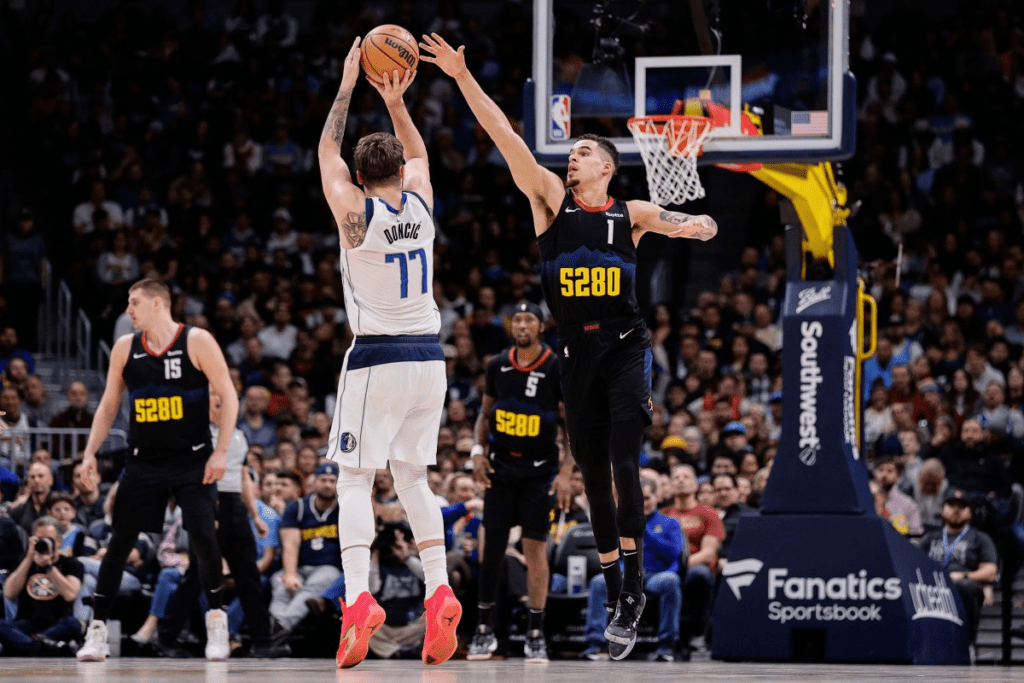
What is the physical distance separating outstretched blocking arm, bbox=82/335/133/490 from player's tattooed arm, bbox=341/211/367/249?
3.27 m

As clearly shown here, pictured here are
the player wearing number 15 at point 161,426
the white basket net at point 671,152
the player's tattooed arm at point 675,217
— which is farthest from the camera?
the white basket net at point 671,152

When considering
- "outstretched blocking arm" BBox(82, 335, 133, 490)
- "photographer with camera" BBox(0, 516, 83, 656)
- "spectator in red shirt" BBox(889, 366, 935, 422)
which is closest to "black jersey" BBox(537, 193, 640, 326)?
"outstretched blocking arm" BBox(82, 335, 133, 490)

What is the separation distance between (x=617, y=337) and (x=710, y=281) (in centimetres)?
1176

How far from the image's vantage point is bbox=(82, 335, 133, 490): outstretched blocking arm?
33.1 feet

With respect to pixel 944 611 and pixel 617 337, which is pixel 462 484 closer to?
pixel 944 611

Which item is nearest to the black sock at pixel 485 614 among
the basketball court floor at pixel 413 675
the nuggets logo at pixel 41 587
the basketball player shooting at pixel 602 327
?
the basketball court floor at pixel 413 675

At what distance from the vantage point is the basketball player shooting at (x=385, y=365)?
766cm

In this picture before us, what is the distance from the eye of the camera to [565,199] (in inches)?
343

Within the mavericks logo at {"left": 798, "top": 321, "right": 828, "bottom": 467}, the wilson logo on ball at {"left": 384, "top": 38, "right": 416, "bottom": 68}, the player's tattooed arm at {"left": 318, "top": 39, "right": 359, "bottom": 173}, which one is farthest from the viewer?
the mavericks logo at {"left": 798, "top": 321, "right": 828, "bottom": 467}

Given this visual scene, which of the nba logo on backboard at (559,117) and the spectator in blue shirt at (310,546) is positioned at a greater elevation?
the nba logo on backboard at (559,117)

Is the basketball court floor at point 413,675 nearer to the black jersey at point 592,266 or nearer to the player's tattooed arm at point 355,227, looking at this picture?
the black jersey at point 592,266

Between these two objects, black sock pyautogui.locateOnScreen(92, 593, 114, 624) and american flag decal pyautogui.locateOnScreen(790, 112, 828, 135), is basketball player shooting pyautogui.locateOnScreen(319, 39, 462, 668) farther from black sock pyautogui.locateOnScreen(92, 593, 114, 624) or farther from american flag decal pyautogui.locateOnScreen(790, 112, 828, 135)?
american flag decal pyautogui.locateOnScreen(790, 112, 828, 135)

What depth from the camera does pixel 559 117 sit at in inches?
439

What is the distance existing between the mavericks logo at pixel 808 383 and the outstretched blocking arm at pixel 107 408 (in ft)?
16.9
